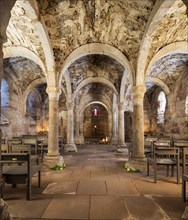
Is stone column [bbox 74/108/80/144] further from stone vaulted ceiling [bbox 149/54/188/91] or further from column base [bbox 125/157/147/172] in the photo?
column base [bbox 125/157/147/172]

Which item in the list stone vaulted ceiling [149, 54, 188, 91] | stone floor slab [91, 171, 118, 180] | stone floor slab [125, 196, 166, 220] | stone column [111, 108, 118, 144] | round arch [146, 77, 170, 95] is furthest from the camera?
stone column [111, 108, 118, 144]

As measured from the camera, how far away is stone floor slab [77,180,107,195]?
4.20 meters

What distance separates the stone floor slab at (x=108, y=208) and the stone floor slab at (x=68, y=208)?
0.42ft

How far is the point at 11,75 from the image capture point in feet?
38.0

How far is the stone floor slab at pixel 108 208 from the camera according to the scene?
3039 millimetres

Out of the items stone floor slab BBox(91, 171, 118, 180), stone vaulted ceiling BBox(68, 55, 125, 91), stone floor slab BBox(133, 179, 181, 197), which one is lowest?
stone floor slab BBox(91, 171, 118, 180)

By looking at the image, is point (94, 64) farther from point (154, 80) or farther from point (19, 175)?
point (19, 175)

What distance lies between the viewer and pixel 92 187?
457 cm

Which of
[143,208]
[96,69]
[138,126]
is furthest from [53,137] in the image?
[96,69]

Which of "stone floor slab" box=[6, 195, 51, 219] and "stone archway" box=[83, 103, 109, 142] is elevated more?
"stone archway" box=[83, 103, 109, 142]

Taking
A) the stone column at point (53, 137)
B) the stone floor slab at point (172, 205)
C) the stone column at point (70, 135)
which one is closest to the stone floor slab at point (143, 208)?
the stone floor slab at point (172, 205)

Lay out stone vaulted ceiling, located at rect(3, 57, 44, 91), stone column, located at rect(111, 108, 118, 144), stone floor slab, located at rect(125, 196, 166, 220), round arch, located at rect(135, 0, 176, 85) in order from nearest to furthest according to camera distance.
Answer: stone floor slab, located at rect(125, 196, 166, 220) < round arch, located at rect(135, 0, 176, 85) < stone vaulted ceiling, located at rect(3, 57, 44, 91) < stone column, located at rect(111, 108, 118, 144)

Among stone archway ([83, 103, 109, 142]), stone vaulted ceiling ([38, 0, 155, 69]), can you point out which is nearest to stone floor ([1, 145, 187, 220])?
stone vaulted ceiling ([38, 0, 155, 69])

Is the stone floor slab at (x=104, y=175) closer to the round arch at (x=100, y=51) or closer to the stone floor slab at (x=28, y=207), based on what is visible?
the stone floor slab at (x=28, y=207)
